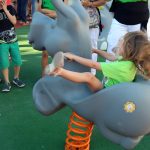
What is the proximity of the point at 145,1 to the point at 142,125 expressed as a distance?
1634mm

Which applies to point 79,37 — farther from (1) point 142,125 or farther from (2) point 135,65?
(1) point 142,125

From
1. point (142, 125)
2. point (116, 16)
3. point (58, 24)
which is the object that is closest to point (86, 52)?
point (58, 24)

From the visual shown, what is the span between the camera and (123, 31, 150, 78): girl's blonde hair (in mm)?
2062

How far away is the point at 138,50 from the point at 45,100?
70 centimetres

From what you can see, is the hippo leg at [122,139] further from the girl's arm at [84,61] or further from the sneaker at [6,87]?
the sneaker at [6,87]

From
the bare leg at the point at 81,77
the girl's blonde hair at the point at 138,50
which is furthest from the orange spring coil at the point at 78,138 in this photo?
the girl's blonde hair at the point at 138,50

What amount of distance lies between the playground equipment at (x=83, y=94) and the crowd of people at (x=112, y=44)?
0.34ft

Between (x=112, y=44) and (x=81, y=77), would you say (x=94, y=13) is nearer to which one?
(x=112, y=44)

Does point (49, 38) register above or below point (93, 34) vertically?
above

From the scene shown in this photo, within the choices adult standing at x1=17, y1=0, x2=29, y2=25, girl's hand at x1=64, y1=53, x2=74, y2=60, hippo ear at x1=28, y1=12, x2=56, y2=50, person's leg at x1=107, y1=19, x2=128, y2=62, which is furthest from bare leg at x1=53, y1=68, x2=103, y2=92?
adult standing at x1=17, y1=0, x2=29, y2=25

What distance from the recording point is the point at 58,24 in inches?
87.4

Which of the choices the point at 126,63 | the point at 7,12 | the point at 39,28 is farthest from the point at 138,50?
the point at 7,12

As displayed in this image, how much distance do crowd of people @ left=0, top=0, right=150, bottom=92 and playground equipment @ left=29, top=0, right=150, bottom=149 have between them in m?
0.10

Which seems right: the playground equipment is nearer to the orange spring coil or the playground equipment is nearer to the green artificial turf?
the orange spring coil
